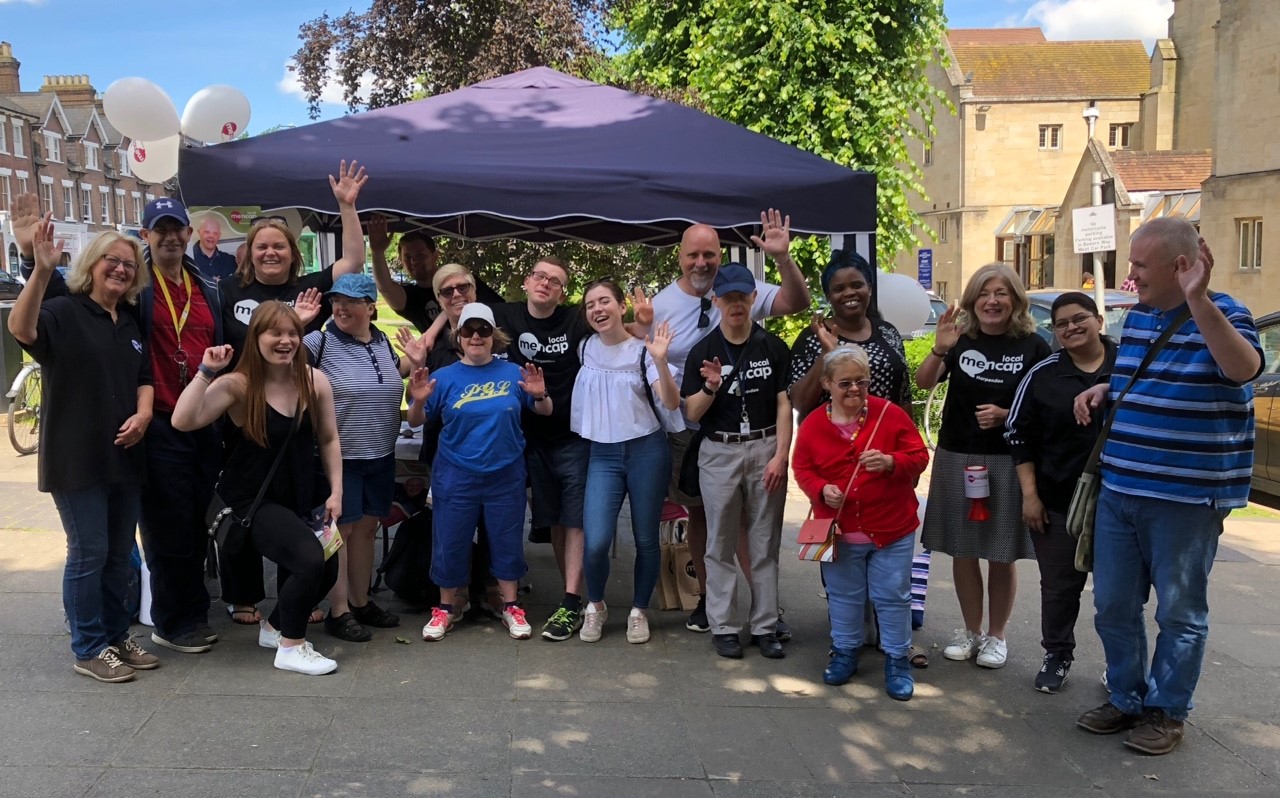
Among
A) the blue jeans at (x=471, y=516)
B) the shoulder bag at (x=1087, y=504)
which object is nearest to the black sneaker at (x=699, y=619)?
the blue jeans at (x=471, y=516)

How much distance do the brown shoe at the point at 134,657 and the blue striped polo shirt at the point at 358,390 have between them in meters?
1.17

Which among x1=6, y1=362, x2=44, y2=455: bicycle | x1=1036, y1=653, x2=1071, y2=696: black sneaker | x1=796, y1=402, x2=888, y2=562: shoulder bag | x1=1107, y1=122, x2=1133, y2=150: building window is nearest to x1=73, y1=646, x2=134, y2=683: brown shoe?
x1=796, y1=402, x2=888, y2=562: shoulder bag

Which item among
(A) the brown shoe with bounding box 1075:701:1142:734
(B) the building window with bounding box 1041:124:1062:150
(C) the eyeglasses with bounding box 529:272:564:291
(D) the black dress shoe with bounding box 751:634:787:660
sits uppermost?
(B) the building window with bounding box 1041:124:1062:150

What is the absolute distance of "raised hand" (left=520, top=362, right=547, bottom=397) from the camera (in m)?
4.97

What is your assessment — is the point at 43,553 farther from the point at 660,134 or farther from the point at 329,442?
the point at 660,134

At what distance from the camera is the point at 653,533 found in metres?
5.10

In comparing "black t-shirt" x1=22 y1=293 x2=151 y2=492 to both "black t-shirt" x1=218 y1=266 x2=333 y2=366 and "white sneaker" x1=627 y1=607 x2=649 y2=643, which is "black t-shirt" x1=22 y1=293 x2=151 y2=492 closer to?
"black t-shirt" x1=218 y1=266 x2=333 y2=366

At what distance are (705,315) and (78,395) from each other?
8.94ft

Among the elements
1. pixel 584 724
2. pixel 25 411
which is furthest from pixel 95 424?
pixel 25 411

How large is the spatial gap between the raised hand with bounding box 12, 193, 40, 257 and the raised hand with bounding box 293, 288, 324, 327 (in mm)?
1157

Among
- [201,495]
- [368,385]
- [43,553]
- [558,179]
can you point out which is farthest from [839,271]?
[43,553]

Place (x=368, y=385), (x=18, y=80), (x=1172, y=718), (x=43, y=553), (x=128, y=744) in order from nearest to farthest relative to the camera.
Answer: (x=128, y=744)
(x=1172, y=718)
(x=368, y=385)
(x=43, y=553)
(x=18, y=80)

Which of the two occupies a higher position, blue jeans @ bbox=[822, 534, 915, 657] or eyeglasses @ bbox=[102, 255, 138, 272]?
eyeglasses @ bbox=[102, 255, 138, 272]

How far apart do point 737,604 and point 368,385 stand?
2011 millimetres
